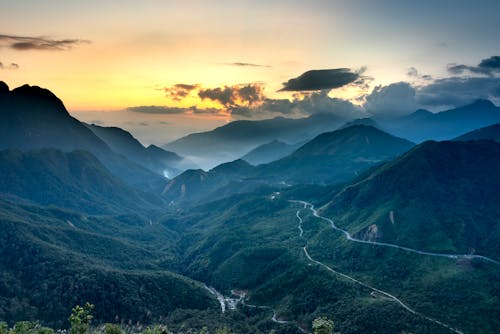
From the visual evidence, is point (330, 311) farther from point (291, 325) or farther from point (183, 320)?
point (183, 320)

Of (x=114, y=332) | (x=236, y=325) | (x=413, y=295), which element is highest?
(x=114, y=332)

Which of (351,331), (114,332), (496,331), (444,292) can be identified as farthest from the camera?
(444,292)

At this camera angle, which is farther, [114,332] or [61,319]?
[61,319]

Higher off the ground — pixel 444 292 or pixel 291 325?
pixel 444 292

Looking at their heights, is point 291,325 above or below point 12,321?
below

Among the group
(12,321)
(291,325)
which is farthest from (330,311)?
(12,321)

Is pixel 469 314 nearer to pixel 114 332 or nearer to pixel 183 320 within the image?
pixel 183 320

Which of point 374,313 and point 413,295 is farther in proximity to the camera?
point 413,295

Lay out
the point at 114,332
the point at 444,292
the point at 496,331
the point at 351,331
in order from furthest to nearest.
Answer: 1. the point at 444,292
2. the point at 351,331
3. the point at 496,331
4. the point at 114,332

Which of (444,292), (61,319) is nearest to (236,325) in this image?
(61,319)
